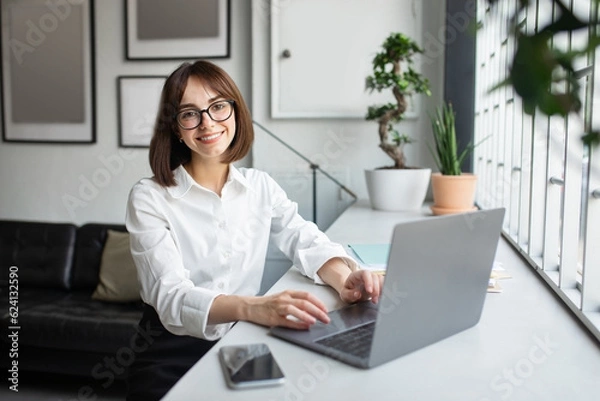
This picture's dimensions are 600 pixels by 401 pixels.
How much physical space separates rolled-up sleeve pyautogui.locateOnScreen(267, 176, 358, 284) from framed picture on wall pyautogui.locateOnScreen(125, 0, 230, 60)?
180 cm

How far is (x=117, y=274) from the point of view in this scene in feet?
10.2

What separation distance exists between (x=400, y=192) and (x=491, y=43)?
0.81 metres

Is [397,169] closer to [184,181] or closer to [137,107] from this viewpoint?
[184,181]

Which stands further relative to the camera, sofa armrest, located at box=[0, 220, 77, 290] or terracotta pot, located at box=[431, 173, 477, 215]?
sofa armrest, located at box=[0, 220, 77, 290]

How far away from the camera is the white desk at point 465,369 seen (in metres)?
0.78

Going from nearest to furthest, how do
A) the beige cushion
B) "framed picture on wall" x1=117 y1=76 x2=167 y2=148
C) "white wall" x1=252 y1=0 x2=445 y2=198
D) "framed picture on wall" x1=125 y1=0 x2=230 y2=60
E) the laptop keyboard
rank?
the laptop keyboard < "white wall" x1=252 y1=0 x2=445 y2=198 < the beige cushion < "framed picture on wall" x1=125 y1=0 x2=230 y2=60 < "framed picture on wall" x1=117 y1=76 x2=167 y2=148

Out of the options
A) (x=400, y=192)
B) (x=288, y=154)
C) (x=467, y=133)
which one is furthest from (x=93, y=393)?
(x=467, y=133)

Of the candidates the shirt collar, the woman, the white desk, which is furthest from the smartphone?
the shirt collar

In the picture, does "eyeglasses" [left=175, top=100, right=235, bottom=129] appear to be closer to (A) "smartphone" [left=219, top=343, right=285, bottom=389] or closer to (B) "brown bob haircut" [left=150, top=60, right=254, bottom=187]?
(B) "brown bob haircut" [left=150, top=60, right=254, bottom=187]

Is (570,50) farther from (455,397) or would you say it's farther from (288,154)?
(288,154)

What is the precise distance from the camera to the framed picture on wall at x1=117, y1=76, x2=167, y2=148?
10.8 feet

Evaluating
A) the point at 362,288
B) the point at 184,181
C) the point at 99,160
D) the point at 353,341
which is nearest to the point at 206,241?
the point at 184,181

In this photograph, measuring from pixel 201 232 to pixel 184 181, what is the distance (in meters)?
0.14

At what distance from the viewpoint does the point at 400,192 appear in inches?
98.5
